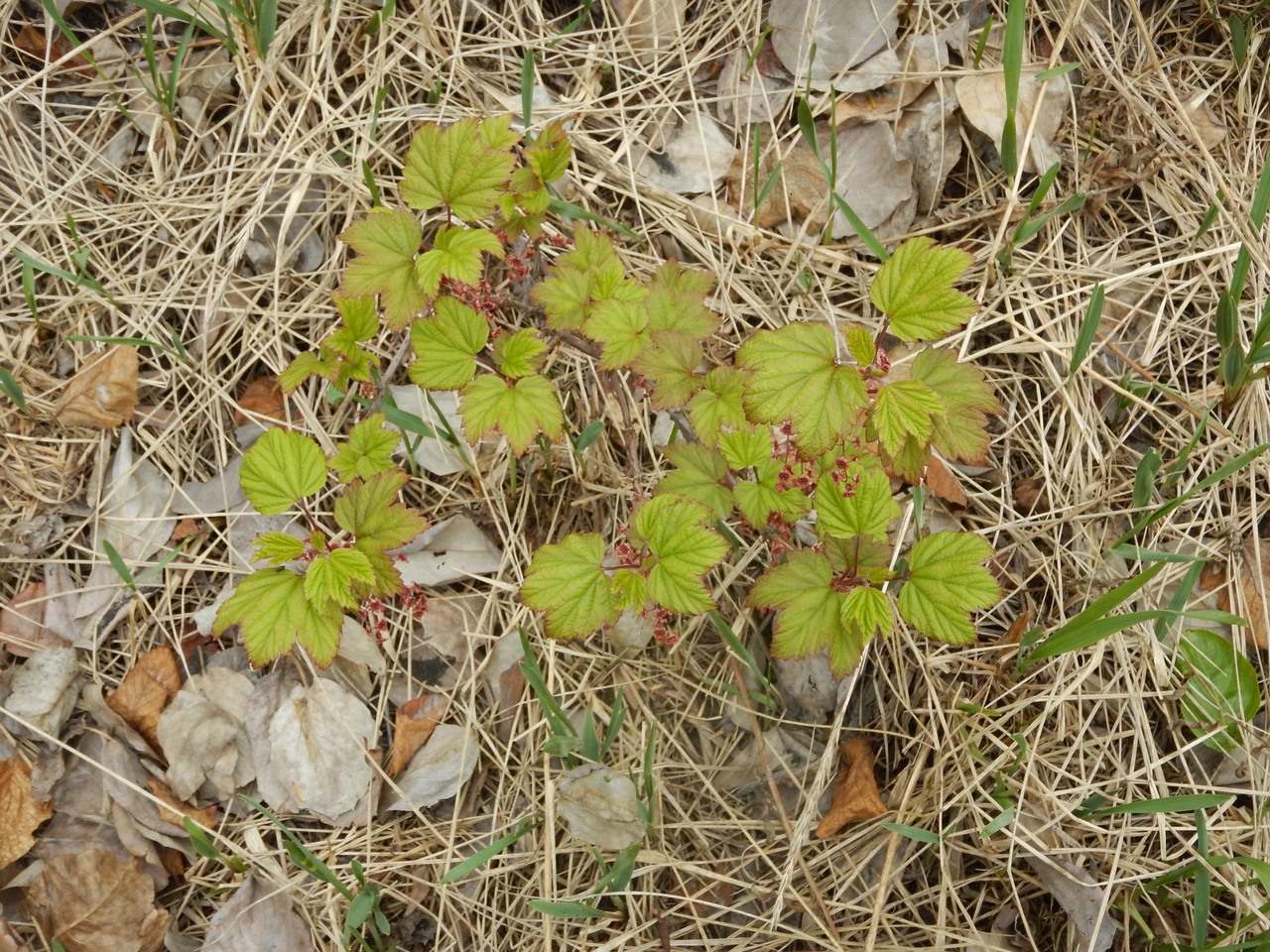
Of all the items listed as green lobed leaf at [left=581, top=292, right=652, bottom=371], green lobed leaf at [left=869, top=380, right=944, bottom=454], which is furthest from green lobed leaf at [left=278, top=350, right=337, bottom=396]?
green lobed leaf at [left=869, top=380, right=944, bottom=454]

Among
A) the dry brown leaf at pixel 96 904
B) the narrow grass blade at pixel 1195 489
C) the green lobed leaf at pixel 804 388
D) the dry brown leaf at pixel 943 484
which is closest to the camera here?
the green lobed leaf at pixel 804 388

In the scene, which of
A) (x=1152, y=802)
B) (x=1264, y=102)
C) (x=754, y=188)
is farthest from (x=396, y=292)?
(x=1264, y=102)

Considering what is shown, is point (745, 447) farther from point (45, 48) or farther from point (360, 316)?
point (45, 48)

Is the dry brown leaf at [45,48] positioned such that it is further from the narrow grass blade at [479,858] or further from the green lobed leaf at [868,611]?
the green lobed leaf at [868,611]

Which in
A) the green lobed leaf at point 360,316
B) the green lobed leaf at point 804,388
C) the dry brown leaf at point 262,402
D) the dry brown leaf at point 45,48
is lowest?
the dry brown leaf at point 262,402

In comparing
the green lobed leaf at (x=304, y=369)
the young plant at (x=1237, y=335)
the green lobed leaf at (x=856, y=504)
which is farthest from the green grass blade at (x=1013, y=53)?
the green lobed leaf at (x=304, y=369)
